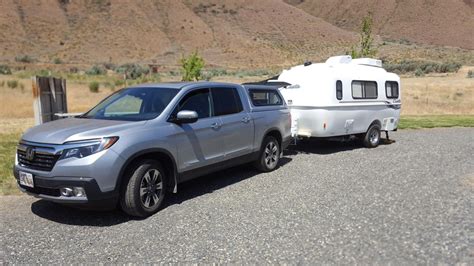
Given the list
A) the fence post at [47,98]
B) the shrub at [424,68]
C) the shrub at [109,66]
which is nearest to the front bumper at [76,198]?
the fence post at [47,98]

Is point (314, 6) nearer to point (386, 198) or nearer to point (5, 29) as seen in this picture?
point (5, 29)

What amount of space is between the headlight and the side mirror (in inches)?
44.3

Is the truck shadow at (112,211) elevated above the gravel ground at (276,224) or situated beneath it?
elevated above

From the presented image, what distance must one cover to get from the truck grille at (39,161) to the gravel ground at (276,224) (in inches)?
29.8

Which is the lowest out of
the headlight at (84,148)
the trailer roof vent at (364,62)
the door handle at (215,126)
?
the headlight at (84,148)

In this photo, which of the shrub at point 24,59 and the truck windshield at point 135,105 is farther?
the shrub at point 24,59

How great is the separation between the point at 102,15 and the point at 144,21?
6497 mm

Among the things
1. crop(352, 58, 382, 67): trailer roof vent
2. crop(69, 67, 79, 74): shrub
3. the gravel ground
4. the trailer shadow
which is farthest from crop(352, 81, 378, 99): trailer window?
crop(69, 67, 79, 74): shrub

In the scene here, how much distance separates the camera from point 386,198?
632cm

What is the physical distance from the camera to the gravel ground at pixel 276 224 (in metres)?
4.39

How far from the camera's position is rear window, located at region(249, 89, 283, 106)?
786 cm

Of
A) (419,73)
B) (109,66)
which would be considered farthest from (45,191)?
(109,66)

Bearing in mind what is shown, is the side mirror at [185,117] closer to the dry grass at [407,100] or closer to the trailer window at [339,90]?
the trailer window at [339,90]

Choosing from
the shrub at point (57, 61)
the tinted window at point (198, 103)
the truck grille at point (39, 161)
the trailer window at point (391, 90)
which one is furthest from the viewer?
the shrub at point (57, 61)
